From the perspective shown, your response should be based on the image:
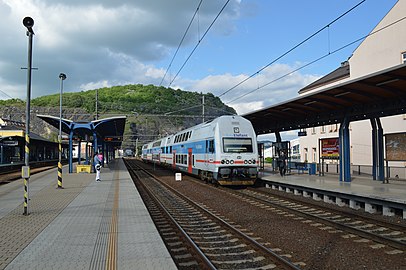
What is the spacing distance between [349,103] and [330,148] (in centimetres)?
567

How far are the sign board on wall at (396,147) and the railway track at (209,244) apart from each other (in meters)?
9.27

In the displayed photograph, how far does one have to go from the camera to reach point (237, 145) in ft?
Answer: 64.0

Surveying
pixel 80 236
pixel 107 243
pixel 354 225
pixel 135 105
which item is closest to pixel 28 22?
pixel 80 236

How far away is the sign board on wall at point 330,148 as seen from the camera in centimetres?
2209

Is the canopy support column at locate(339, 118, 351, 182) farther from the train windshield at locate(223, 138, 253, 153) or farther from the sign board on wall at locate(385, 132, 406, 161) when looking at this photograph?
the train windshield at locate(223, 138, 253, 153)

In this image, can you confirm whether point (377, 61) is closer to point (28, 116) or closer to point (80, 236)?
point (28, 116)

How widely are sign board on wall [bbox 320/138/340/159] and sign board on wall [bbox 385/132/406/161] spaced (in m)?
4.81

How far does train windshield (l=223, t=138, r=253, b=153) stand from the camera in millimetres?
19312

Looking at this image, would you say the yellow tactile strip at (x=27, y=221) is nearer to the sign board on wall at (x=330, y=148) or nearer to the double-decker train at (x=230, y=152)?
the double-decker train at (x=230, y=152)

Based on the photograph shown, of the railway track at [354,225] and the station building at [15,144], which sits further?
the station building at [15,144]

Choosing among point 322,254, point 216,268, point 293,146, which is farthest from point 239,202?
point 293,146

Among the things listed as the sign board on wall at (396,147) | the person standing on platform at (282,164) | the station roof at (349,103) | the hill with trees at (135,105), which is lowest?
the person standing on platform at (282,164)

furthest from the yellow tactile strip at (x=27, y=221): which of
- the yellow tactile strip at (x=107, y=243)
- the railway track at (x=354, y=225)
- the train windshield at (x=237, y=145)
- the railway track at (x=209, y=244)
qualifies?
the train windshield at (x=237, y=145)

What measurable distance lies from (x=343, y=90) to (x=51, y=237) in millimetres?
11756
